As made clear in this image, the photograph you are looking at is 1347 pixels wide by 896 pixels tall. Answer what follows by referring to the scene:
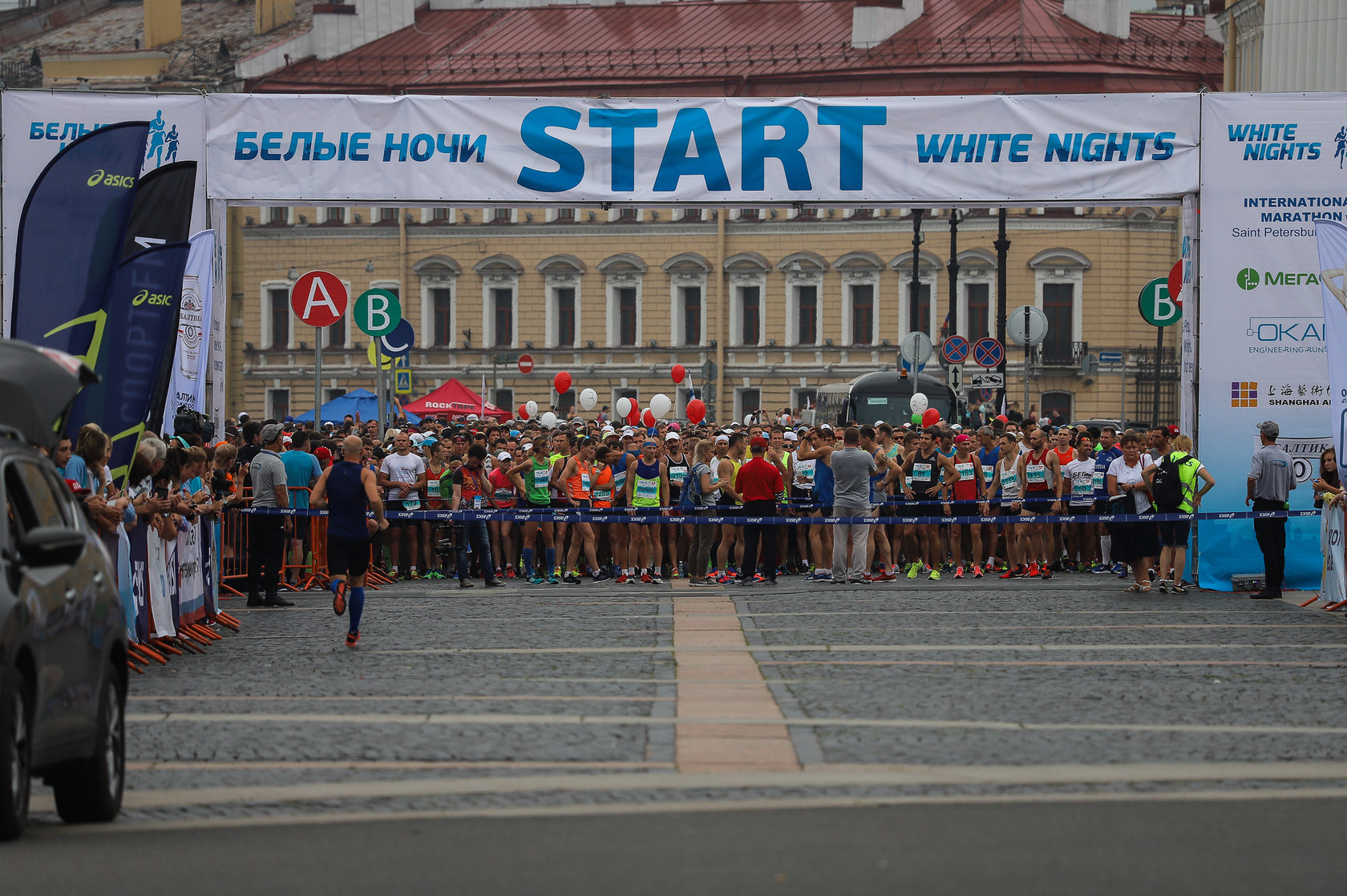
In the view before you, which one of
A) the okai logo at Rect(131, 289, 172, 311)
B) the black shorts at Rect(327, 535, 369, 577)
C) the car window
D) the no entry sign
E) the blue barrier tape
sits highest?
the no entry sign

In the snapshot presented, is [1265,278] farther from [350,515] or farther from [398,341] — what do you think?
[398,341]

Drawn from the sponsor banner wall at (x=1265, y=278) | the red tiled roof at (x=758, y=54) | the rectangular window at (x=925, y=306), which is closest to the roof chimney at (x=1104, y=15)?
the red tiled roof at (x=758, y=54)

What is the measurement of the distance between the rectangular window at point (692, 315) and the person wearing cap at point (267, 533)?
5584 centimetres

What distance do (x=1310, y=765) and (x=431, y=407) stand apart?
129 feet

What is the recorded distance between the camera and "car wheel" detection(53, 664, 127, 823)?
8336 millimetres

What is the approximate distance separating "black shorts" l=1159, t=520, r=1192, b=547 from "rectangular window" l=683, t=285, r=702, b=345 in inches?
2165

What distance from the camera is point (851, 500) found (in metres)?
22.3

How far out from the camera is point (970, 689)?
41.8 feet

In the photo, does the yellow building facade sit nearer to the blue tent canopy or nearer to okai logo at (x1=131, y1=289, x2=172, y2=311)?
the blue tent canopy

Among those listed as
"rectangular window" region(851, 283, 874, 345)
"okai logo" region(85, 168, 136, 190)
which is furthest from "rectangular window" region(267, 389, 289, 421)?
"okai logo" region(85, 168, 136, 190)

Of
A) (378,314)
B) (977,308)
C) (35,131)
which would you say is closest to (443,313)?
(977,308)

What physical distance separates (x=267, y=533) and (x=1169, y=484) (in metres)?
9.30

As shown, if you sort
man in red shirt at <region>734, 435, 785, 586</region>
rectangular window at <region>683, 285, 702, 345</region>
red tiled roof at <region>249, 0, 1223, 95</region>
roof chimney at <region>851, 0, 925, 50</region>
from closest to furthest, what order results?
man in red shirt at <region>734, 435, 785, 586</region>
red tiled roof at <region>249, 0, 1223, 95</region>
roof chimney at <region>851, 0, 925, 50</region>
rectangular window at <region>683, 285, 702, 345</region>

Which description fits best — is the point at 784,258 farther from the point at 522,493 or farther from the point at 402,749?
the point at 402,749
